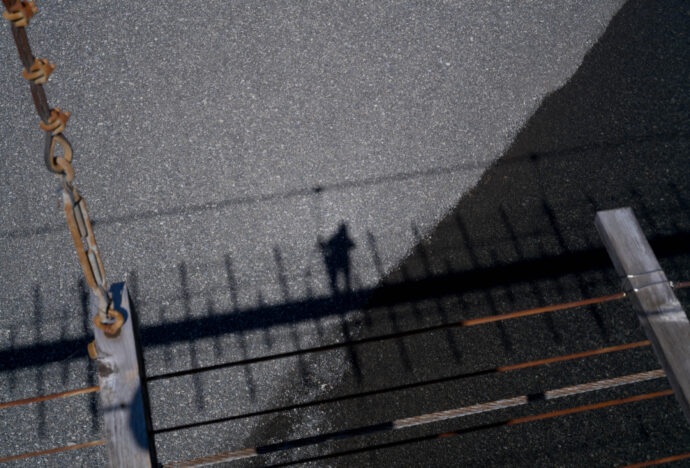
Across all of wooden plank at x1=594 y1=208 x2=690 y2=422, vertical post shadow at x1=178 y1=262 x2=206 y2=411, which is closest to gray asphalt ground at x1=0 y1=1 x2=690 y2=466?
vertical post shadow at x1=178 y1=262 x2=206 y2=411

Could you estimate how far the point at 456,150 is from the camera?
4.44 meters

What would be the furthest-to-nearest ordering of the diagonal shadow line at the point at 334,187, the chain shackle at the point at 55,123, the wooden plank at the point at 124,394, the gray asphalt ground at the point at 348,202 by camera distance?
the diagonal shadow line at the point at 334,187 → the gray asphalt ground at the point at 348,202 → the wooden plank at the point at 124,394 → the chain shackle at the point at 55,123

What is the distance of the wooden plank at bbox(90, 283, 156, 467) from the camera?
1.64 metres

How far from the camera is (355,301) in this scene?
3.90 metres

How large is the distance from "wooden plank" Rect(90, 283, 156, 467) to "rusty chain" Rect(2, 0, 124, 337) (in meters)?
0.04

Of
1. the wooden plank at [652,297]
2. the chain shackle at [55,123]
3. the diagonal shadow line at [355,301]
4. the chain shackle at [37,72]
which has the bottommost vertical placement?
the wooden plank at [652,297]

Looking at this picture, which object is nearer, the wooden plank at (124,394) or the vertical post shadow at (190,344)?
the wooden plank at (124,394)

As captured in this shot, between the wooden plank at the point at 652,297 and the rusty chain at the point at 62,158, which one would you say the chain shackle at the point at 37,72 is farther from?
the wooden plank at the point at 652,297

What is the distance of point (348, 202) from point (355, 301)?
800mm

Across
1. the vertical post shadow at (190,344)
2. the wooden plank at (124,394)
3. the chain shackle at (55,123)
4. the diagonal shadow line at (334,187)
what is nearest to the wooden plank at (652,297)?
the wooden plank at (124,394)

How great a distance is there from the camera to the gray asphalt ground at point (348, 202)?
358cm

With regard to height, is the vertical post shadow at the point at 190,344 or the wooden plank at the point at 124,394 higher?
the vertical post shadow at the point at 190,344

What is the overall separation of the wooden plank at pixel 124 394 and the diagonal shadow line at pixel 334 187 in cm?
248

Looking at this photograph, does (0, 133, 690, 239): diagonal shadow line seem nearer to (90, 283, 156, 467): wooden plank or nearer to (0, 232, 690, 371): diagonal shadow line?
(0, 232, 690, 371): diagonal shadow line
